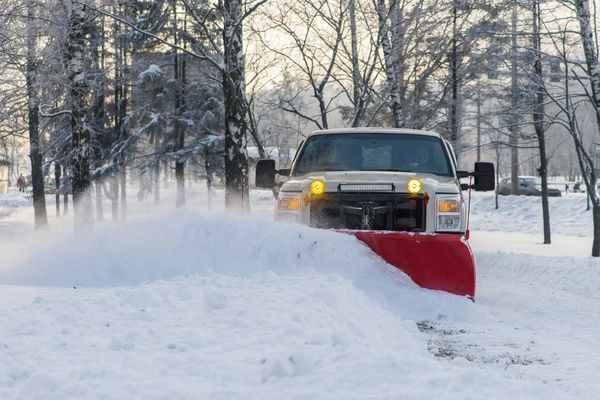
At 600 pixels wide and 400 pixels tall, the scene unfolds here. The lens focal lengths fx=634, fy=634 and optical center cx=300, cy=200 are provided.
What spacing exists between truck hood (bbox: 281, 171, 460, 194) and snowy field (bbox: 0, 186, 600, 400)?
55 centimetres

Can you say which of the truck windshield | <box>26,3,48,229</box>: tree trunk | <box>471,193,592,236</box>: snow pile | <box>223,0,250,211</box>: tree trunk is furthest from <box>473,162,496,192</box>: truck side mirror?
<box>471,193,592,236</box>: snow pile

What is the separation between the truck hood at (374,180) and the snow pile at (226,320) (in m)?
0.55

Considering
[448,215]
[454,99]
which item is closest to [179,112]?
[454,99]

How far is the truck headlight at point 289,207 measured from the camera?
23.4ft

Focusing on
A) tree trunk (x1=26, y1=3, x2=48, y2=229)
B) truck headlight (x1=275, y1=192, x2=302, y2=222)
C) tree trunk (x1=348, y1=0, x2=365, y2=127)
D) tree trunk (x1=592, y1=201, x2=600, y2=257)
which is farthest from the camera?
tree trunk (x1=348, y1=0, x2=365, y2=127)

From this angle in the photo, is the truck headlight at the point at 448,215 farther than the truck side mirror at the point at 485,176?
No

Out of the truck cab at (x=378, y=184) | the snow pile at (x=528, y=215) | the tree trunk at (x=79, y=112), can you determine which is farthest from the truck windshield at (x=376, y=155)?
the snow pile at (x=528, y=215)

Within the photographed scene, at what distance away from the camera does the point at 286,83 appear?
71.5ft

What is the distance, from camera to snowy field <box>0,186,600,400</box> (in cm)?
334

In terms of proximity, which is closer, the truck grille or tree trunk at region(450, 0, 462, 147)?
the truck grille

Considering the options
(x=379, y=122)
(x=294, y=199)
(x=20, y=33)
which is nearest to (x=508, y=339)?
(x=294, y=199)

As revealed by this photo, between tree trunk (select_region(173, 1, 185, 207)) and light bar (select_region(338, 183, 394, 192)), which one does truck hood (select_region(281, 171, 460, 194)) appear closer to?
light bar (select_region(338, 183, 394, 192))

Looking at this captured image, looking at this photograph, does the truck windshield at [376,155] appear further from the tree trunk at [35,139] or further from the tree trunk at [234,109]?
the tree trunk at [35,139]

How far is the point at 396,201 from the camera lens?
6.86 m
